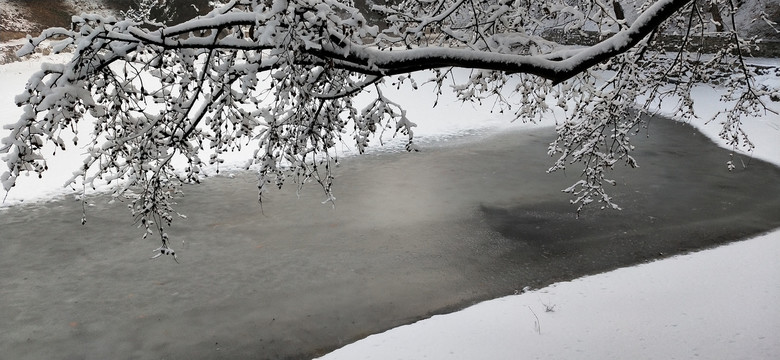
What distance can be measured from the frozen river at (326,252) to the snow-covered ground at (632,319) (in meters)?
0.43

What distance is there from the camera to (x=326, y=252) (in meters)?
9.23

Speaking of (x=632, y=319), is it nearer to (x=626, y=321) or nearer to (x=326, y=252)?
(x=626, y=321)

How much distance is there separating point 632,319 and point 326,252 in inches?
176

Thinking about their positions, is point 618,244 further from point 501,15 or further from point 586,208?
point 501,15

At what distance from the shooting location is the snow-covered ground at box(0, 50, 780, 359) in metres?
6.07

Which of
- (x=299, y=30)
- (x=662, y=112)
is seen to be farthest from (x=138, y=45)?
(x=662, y=112)

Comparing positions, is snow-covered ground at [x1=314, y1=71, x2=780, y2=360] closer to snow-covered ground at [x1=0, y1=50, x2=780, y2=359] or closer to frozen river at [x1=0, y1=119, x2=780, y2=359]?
snow-covered ground at [x1=0, y1=50, x2=780, y2=359]

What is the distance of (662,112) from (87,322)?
2019cm

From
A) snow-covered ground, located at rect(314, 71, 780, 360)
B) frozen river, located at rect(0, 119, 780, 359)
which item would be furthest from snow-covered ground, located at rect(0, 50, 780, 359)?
frozen river, located at rect(0, 119, 780, 359)

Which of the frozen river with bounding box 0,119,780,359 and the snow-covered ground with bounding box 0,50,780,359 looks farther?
the frozen river with bounding box 0,119,780,359

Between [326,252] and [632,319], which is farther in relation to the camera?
[326,252]

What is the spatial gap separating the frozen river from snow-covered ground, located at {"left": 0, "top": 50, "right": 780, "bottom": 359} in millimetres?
431

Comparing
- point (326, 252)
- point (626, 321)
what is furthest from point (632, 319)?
point (326, 252)

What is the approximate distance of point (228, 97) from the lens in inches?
183
